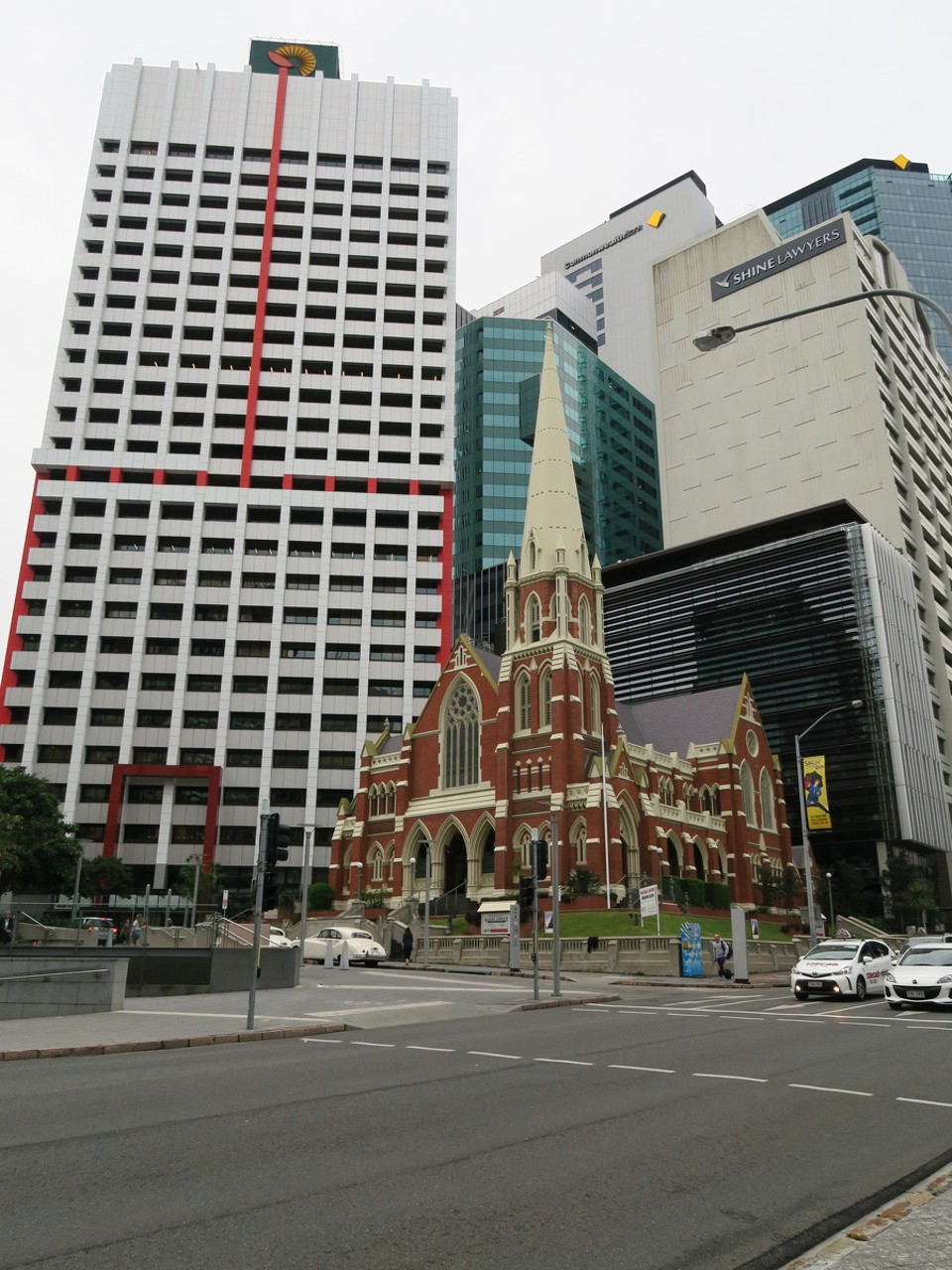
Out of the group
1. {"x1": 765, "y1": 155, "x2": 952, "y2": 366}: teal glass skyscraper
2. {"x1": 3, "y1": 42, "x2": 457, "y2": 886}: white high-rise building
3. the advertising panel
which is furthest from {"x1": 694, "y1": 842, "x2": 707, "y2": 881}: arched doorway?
{"x1": 765, "y1": 155, "x2": 952, "y2": 366}: teal glass skyscraper

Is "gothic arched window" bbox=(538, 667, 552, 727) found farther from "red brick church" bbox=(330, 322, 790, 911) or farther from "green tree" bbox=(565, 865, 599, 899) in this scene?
"green tree" bbox=(565, 865, 599, 899)

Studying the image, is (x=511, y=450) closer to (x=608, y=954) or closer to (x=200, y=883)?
(x=200, y=883)

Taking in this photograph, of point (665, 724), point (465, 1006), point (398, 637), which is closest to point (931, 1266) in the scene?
point (465, 1006)

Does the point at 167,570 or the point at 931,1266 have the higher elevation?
the point at 167,570

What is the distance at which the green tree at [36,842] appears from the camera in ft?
193

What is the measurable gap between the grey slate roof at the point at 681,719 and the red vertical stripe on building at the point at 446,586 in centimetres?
1754

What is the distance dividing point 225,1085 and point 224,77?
11187 centimetres

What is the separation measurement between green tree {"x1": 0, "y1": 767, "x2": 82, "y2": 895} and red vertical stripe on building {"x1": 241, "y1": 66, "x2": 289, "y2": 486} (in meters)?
36.3

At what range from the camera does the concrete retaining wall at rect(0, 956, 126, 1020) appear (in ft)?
65.9

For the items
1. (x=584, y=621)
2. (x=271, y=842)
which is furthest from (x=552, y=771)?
(x=271, y=842)

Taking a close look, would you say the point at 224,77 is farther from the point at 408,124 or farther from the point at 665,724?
the point at 665,724

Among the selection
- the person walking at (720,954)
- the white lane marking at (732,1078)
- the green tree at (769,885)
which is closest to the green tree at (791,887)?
the green tree at (769,885)

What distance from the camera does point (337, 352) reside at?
304ft

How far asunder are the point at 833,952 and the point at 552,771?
93.7 feet
